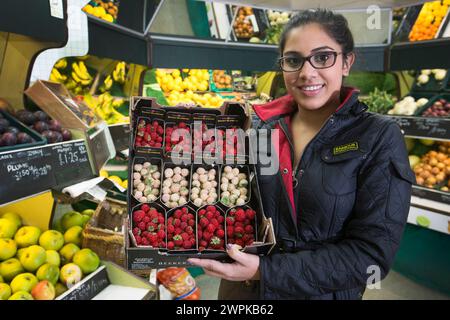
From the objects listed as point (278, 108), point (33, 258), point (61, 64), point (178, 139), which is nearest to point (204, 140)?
point (178, 139)

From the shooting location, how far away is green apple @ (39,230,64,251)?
1759mm

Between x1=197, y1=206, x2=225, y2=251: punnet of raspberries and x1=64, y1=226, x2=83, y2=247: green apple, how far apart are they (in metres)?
0.85

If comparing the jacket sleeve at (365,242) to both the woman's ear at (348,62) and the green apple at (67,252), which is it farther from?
the green apple at (67,252)

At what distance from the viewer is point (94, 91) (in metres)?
3.33

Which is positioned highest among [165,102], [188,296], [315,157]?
[165,102]

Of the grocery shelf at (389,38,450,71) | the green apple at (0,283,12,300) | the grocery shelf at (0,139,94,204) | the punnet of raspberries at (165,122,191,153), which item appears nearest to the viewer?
the grocery shelf at (0,139,94,204)

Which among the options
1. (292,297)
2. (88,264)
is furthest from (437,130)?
(88,264)

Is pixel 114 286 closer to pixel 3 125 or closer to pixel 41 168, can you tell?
pixel 41 168

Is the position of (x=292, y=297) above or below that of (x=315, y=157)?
below

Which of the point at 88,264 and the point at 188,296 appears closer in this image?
the point at 88,264

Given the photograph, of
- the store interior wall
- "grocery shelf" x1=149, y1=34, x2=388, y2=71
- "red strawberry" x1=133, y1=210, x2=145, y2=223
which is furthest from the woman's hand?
"grocery shelf" x1=149, y1=34, x2=388, y2=71

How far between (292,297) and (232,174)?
24.4 inches

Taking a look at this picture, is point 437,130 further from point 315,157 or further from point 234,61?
point 315,157

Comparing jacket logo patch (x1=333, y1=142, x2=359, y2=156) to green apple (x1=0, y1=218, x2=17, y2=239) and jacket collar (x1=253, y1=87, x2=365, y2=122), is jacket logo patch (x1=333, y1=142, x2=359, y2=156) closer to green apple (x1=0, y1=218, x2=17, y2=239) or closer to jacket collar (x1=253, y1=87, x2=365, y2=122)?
jacket collar (x1=253, y1=87, x2=365, y2=122)
